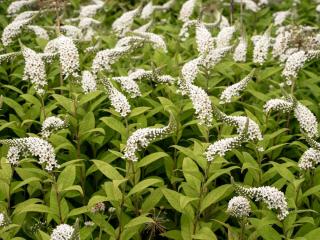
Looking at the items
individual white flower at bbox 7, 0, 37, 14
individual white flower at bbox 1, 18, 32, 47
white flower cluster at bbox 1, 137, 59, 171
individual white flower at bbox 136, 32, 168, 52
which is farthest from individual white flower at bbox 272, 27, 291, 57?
white flower cluster at bbox 1, 137, 59, 171

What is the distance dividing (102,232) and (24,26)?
3.42 m

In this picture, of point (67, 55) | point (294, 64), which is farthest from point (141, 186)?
point (294, 64)

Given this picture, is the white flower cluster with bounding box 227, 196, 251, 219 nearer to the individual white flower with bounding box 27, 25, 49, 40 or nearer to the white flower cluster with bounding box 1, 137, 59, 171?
the white flower cluster with bounding box 1, 137, 59, 171

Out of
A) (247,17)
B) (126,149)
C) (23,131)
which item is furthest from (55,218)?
(247,17)

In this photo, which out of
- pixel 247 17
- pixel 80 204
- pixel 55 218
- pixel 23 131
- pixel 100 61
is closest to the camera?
pixel 55 218

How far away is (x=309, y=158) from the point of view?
4.18 metres

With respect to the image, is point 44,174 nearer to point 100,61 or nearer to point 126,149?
point 126,149

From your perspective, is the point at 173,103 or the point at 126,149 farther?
the point at 173,103

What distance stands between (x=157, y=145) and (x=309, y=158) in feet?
5.06

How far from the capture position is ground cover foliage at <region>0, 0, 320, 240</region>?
13.4 ft

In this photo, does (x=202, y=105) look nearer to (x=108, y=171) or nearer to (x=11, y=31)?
(x=108, y=171)

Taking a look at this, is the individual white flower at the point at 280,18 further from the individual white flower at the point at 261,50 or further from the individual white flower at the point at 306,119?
the individual white flower at the point at 306,119

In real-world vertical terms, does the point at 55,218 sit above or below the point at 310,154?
below

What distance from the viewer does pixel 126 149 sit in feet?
13.5
